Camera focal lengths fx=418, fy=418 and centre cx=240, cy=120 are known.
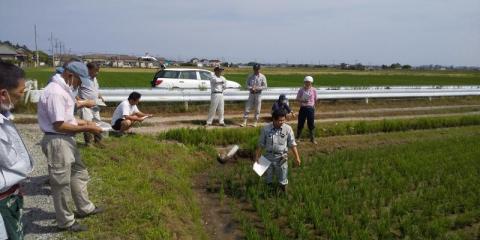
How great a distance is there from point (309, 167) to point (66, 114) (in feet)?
17.5

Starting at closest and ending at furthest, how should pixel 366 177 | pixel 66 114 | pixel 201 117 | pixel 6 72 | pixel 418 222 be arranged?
pixel 6 72
pixel 66 114
pixel 418 222
pixel 366 177
pixel 201 117

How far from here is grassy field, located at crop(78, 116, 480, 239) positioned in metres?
5.36

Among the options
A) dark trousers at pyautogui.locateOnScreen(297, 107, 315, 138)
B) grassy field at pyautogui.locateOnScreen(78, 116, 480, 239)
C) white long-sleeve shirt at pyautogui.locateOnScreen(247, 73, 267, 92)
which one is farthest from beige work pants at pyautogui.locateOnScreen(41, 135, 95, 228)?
white long-sleeve shirt at pyautogui.locateOnScreen(247, 73, 267, 92)

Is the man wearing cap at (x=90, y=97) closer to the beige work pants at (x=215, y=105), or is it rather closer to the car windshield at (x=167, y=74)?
the beige work pants at (x=215, y=105)

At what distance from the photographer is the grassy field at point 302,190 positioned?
5.36 m

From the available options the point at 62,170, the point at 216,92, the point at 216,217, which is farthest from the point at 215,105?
the point at 62,170

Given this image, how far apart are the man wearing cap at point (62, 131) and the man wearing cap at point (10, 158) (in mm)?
1146

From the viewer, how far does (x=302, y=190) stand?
6746 mm

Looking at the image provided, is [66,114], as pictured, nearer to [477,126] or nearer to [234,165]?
[234,165]

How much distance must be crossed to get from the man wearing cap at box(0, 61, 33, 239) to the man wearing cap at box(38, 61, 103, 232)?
45.1 inches

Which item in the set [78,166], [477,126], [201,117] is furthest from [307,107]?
[477,126]

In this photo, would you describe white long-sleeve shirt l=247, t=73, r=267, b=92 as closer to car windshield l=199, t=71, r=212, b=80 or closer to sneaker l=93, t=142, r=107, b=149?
sneaker l=93, t=142, r=107, b=149

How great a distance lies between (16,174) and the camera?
288 centimetres

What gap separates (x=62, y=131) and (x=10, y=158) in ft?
4.64
